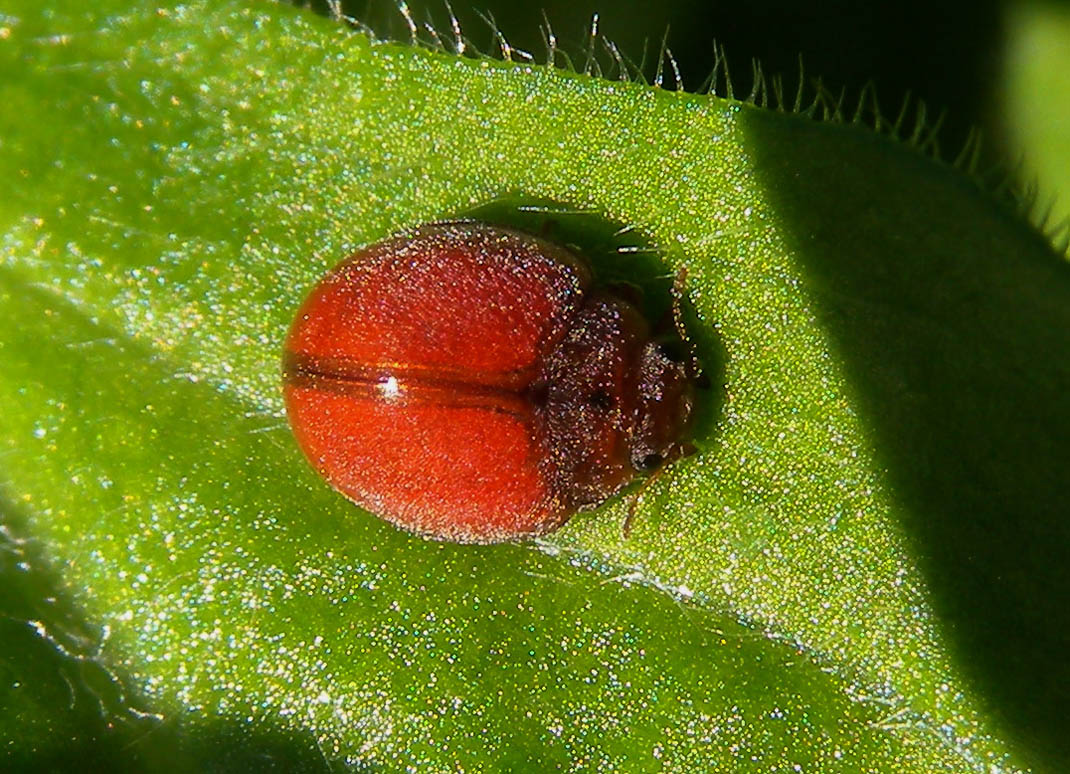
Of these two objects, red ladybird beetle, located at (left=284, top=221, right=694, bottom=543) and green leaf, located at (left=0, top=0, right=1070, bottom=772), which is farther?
red ladybird beetle, located at (left=284, top=221, right=694, bottom=543)

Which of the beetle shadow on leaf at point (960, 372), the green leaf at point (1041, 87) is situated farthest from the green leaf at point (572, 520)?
the green leaf at point (1041, 87)

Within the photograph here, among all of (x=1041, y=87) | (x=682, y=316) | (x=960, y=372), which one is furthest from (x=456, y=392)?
(x=1041, y=87)

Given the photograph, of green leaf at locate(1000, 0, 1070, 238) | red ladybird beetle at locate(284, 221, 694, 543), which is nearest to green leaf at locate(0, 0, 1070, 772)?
red ladybird beetle at locate(284, 221, 694, 543)

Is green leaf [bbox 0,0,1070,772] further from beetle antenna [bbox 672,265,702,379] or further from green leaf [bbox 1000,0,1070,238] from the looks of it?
green leaf [bbox 1000,0,1070,238]

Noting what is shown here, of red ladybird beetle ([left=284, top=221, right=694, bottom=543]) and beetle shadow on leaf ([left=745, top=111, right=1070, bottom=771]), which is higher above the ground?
beetle shadow on leaf ([left=745, top=111, right=1070, bottom=771])

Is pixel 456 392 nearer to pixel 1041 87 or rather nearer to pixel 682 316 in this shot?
pixel 682 316

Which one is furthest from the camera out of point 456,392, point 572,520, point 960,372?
point 572,520

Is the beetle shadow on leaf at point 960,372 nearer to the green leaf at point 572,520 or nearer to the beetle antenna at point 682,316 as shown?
the green leaf at point 572,520
